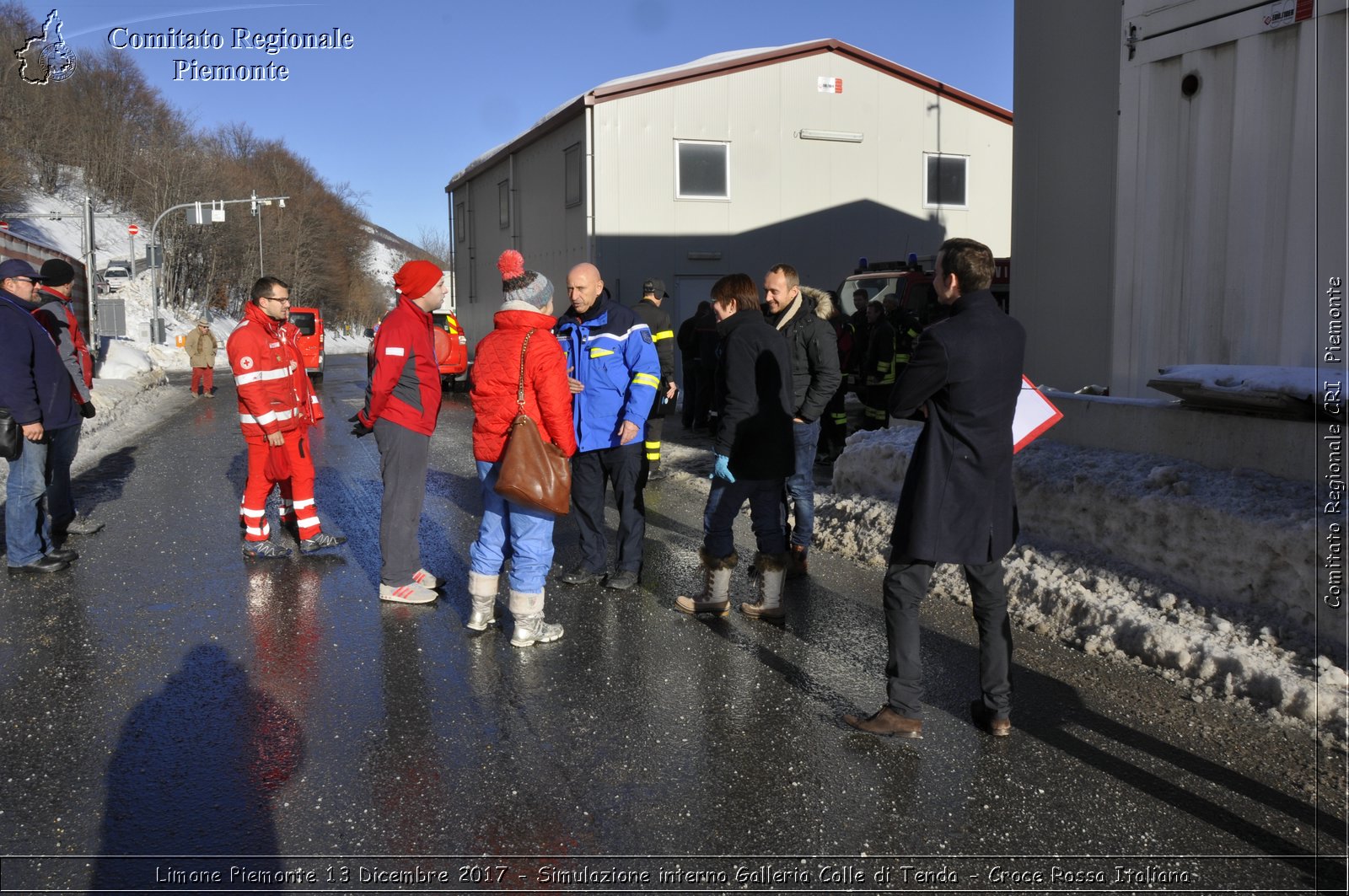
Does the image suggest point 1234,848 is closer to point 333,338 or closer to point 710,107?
point 710,107

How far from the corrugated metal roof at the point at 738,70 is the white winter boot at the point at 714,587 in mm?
16904

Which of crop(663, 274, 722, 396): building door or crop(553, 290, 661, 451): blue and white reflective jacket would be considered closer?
crop(553, 290, 661, 451): blue and white reflective jacket

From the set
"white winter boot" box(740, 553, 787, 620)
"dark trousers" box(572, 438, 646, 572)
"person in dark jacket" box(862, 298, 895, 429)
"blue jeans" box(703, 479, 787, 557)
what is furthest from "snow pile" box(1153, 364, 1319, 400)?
"person in dark jacket" box(862, 298, 895, 429)

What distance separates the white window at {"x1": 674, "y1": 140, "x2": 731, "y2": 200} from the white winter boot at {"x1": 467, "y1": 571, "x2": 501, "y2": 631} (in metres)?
17.4

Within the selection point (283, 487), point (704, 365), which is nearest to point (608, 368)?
point (283, 487)

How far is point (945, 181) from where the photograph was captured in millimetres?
24359

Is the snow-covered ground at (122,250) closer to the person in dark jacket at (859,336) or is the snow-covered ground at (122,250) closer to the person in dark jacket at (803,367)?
the person in dark jacket at (859,336)

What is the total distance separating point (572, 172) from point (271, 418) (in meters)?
16.4

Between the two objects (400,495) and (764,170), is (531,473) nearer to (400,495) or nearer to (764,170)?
(400,495)

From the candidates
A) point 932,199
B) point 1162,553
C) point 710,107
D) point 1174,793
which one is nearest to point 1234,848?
point 1174,793

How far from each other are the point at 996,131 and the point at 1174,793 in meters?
23.1

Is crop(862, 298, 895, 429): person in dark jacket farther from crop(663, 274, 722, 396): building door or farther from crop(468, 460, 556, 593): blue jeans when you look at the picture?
crop(663, 274, 722, 396): building door

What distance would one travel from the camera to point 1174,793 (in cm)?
384

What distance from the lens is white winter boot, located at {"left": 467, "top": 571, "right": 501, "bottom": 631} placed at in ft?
18.7
